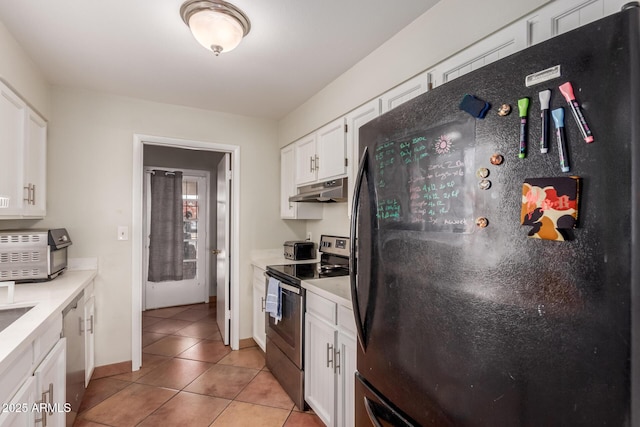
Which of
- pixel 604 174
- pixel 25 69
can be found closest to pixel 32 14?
pixel 25 69

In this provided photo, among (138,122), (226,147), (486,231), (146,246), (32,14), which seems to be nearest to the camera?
(486,231)

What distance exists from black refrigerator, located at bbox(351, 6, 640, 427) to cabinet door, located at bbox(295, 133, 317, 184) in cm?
167

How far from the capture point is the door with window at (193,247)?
472 cm

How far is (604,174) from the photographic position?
59cm

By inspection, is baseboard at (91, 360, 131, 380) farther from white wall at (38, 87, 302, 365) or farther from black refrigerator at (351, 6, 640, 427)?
black refrigerator at (351, 6, 640, 427)

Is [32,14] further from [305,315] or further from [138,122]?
[305,315]

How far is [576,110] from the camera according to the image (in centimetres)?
63

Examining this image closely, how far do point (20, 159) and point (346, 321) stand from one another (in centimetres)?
221

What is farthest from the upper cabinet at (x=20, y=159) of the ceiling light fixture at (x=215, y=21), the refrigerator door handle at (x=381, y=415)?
the refrigerator door handle at (x=381, y=415)

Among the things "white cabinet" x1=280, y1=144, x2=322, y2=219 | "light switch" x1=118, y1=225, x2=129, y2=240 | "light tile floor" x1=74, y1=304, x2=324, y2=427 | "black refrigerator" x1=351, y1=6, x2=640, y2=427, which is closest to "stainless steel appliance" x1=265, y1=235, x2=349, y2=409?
"light tile floor" x1=74, y1=304, x2=324, y2=427

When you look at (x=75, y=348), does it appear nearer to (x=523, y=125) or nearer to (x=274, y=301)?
(x=274, y=301)

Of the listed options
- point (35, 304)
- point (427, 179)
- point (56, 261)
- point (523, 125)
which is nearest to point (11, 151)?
point (56, 261)

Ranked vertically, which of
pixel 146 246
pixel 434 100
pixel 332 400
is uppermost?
pixel 434 100

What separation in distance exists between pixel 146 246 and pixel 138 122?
2.23 meters
